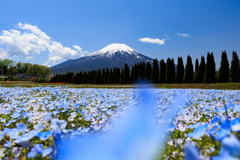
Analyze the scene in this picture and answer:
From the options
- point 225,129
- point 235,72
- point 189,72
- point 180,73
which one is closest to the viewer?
point 225,129

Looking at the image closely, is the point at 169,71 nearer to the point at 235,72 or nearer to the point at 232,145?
the point at 235,72

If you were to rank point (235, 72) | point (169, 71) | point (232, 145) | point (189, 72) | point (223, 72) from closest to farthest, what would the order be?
point (232, 145) → point (235, 72) → point (223, 72) → point (189, 72) → point (169, 71)

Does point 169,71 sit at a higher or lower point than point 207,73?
higher

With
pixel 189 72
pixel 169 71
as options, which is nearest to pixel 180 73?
pixel 189 72

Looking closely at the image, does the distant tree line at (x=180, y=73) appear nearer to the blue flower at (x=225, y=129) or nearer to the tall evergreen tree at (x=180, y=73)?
the tall evergreen tree at (x=180, y=73)

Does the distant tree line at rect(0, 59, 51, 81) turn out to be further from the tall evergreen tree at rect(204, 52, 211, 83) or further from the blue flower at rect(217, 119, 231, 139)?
the blue flower at rect(217, 119, 231, 139)

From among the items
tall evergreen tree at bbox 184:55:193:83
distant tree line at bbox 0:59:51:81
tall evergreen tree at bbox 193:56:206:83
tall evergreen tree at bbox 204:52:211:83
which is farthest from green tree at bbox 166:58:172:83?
distant tree line at bbox 0:59:51:81

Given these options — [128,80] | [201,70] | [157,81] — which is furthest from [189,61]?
[128,80]

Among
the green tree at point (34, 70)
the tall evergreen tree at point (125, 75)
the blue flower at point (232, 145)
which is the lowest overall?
the blue flower at point (232, 145)

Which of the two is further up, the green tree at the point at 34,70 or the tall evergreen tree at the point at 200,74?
the green tree at the point at 34,70

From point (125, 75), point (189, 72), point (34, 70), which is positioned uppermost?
point (34, 70)

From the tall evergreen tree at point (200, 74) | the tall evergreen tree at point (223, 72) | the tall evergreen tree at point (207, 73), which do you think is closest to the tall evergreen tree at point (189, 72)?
the tall evergreen tree at point (200, 74)

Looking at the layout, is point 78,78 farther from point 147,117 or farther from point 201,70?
point 147,117

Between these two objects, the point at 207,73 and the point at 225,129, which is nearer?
the point at 225,129
